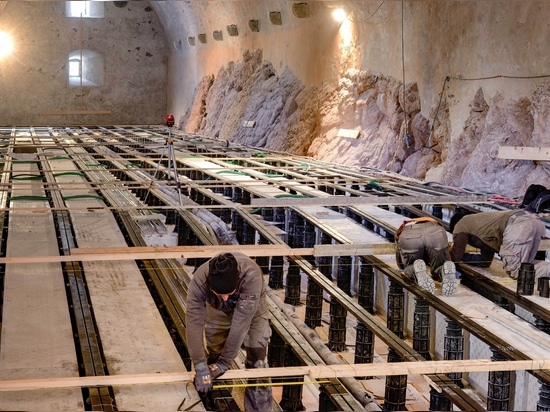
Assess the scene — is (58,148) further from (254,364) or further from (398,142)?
(254,364)

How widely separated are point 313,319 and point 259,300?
308 cm

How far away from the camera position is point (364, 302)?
772cm

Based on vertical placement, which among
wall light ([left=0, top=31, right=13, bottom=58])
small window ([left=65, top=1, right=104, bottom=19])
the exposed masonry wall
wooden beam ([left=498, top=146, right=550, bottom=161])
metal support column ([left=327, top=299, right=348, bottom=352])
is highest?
small window ([left=65, top=1, right=104, bottom=19])

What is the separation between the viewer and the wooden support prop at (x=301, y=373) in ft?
14.4

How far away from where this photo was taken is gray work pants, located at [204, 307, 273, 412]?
4.57 meters

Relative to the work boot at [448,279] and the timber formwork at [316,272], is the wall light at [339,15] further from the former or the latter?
the work boot at [448,279]

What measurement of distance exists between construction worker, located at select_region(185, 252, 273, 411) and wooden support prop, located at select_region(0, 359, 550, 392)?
0.10 meters

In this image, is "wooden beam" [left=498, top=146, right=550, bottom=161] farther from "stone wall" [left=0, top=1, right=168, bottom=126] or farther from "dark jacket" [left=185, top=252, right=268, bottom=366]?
"stone wall" [left=0, top=1, right=168, bottom=126]

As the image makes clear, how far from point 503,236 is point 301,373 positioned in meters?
3.14

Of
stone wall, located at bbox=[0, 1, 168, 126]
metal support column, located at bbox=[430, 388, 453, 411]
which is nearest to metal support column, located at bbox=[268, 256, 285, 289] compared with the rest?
metal support column, located at bbox=[430, 388, 453, 411]

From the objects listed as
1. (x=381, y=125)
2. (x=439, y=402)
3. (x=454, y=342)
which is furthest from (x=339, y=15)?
(x=439, y=402)

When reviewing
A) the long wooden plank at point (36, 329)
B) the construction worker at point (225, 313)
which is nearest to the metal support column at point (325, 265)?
the long wooden plank at point (36, 329)

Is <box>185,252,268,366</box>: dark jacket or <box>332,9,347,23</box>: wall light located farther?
<box>332,9,347,23</box>: wall light

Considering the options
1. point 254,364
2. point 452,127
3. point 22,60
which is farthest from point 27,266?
point 22,60
